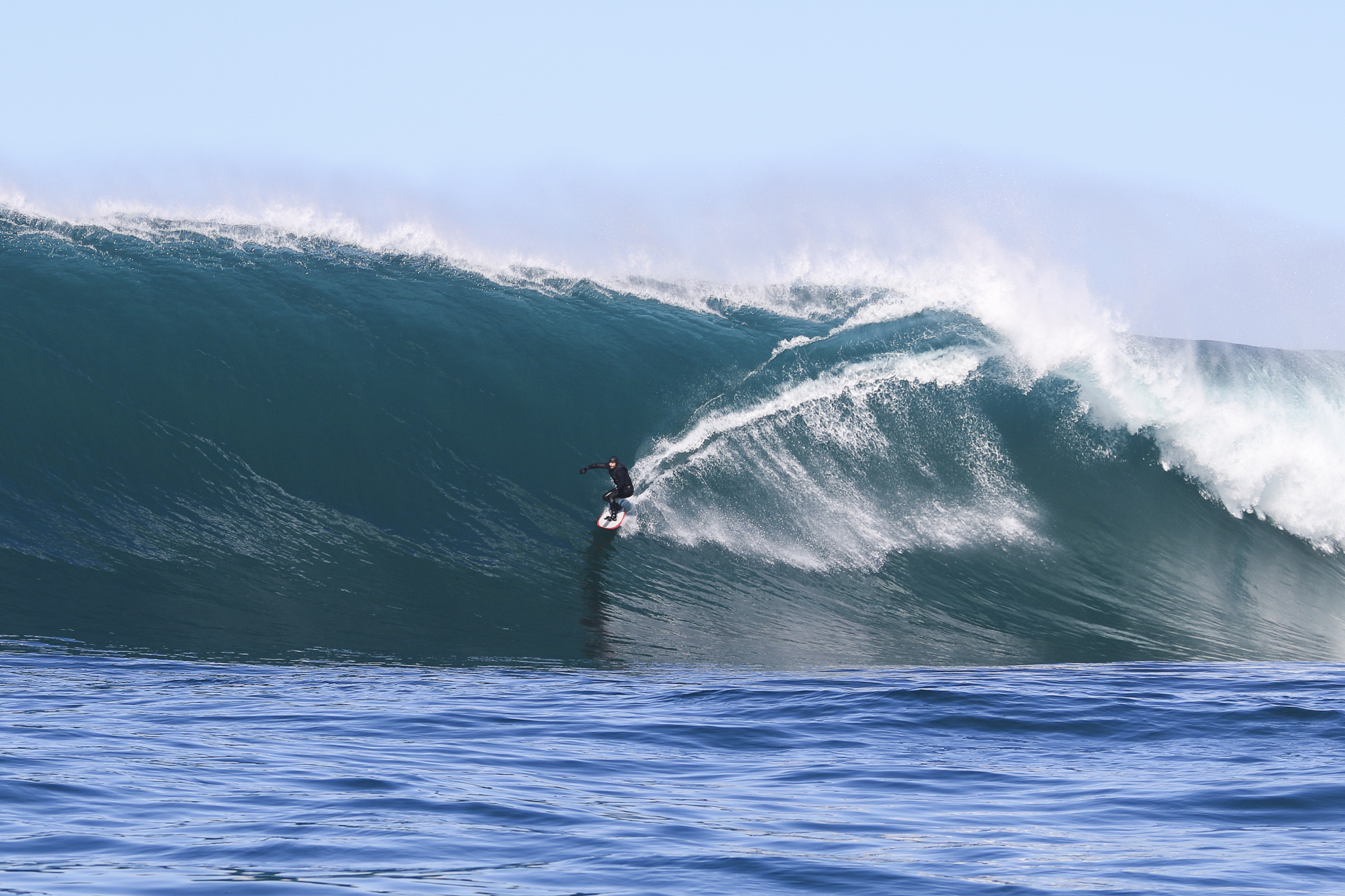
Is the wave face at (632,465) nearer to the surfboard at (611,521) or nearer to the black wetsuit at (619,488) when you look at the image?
the surfboard at (611,521)

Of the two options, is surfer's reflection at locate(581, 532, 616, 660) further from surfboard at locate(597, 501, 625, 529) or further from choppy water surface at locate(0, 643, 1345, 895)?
choppy water surface at locate(0, 643, 1345, 895)

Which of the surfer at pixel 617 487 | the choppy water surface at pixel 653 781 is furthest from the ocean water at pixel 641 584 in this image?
the surfer at pixel 617 487

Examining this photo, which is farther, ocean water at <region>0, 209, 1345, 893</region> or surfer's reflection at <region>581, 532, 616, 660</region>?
surfer's reflection at <region>581, 532, 616, 660</region>

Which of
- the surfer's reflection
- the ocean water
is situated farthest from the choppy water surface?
the surfer's reflection

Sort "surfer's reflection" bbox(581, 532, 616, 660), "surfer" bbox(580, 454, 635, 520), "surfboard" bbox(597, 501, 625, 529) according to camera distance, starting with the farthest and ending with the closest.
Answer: "surfboard" bbox(597, 501, 625, 529) < "surfer" bbox(580, 454, 635, 520) < "surfer's reflection" bbox(581, 532, 616, 660)

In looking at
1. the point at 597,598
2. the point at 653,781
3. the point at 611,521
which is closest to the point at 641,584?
the point at 597,598

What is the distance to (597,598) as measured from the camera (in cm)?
1081

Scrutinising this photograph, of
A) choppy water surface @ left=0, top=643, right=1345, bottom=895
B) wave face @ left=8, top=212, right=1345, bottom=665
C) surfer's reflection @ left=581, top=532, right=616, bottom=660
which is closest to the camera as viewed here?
choppy water surface @ left=0, top=643, right=1345, bottom=895

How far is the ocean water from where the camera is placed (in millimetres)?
4594

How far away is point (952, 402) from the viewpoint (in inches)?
599

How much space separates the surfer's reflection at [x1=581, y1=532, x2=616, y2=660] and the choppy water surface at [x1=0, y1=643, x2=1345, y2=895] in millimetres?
852

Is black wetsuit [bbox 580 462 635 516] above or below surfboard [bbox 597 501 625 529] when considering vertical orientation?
above

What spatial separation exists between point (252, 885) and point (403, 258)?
15052mm

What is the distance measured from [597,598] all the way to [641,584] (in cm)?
55
